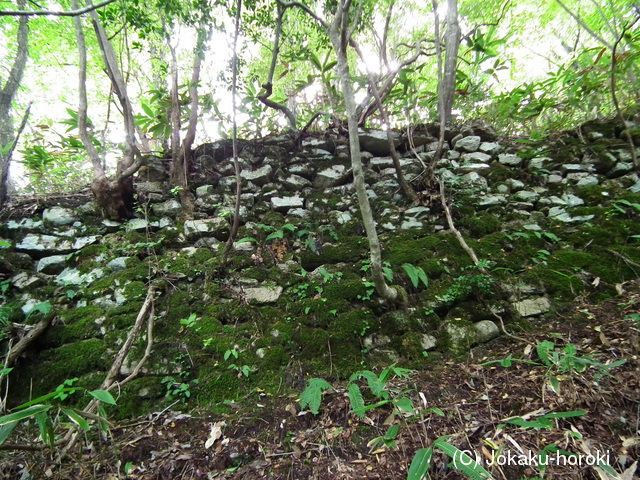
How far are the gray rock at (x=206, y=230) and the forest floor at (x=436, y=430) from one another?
237cm

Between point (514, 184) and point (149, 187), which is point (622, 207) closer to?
point (514, 184)

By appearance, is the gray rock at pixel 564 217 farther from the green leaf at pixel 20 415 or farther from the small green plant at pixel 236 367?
the green leaf at pixel 20 415

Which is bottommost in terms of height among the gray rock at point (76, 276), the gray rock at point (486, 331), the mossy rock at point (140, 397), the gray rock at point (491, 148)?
the mossy rock at point (140, 397)

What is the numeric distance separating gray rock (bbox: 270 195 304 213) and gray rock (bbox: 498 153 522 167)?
11.8 feet

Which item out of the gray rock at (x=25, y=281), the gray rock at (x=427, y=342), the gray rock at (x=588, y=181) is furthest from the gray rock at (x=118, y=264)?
the gray rock at (x=588, y=181)

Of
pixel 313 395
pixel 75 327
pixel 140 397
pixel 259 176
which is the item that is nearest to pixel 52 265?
pixel 75 327

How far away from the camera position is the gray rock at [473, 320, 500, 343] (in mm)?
2748

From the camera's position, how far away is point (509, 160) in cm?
476

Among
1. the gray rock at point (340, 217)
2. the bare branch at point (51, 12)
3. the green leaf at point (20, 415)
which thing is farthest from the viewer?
the gray rock at point (340, 217)

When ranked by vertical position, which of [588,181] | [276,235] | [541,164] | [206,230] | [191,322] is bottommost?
[191,322]

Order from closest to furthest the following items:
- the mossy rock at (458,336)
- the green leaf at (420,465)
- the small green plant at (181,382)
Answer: the green leaf at (420,465) < the small green plant at (181,382) < the mossy rock at (458,336)

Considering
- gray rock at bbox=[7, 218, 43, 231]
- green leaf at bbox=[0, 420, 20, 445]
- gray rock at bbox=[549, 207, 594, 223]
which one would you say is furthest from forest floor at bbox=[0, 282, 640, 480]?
gray rock at bbox=[7, 218, 43, 231]

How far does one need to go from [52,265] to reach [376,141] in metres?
5.20

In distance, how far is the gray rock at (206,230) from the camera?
13.3 feet
